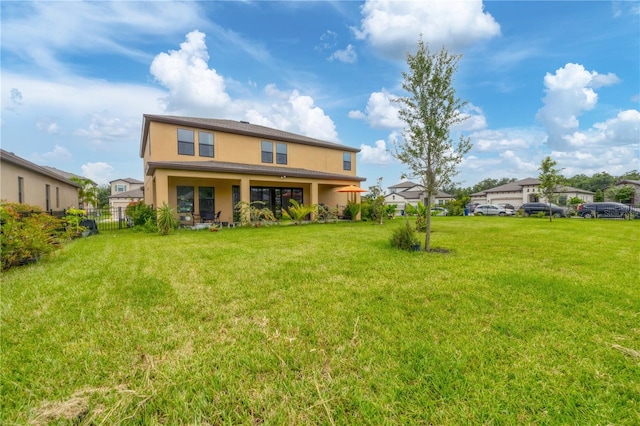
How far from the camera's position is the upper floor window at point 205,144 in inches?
634

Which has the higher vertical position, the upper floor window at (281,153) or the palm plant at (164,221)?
the upper floor window at (281,153)

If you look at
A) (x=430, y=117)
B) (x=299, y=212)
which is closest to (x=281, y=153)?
(x=299, y=212)

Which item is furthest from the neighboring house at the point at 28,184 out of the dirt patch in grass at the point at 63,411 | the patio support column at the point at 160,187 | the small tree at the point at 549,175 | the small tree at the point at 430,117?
the small tree at the point at 549,175

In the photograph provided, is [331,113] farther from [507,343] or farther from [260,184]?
[507,343]

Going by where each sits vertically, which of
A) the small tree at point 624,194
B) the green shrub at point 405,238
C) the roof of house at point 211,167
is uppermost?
the roof of house at point 211,167

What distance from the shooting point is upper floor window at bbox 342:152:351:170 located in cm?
2292

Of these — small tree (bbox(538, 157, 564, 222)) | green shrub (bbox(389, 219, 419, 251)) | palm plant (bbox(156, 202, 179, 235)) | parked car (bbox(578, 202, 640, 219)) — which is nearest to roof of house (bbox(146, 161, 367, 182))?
palm plant (bbox(156, 202, 179, 235))

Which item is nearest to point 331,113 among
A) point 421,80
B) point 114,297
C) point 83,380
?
point 421,80

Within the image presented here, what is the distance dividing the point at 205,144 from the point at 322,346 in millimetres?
16126

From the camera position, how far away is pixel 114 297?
14.0 feet

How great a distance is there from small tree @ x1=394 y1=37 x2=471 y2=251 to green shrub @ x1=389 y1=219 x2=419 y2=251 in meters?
0.48

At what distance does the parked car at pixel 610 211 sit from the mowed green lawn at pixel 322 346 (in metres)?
28.5

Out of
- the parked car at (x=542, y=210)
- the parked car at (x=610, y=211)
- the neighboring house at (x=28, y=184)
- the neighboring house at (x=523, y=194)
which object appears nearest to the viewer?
the neighboring house at (x=28, y=184)

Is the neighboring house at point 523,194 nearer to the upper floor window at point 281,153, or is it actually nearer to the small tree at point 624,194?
the small tree at point 624,194
